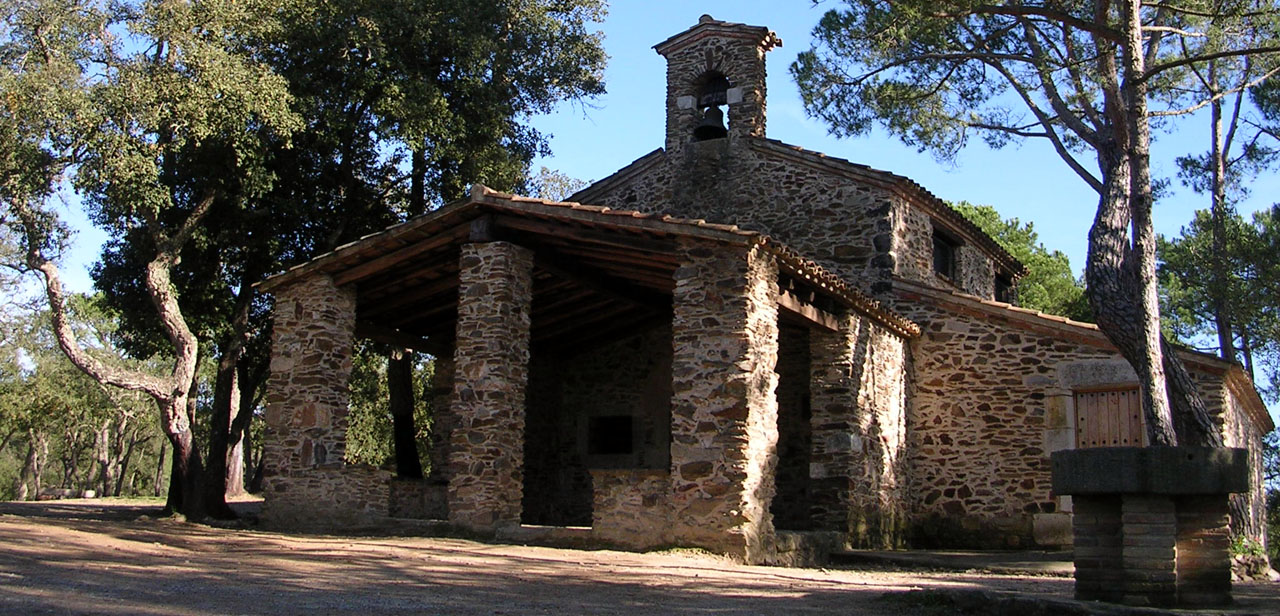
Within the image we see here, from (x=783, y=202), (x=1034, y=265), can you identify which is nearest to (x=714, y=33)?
(x=783, y=202)

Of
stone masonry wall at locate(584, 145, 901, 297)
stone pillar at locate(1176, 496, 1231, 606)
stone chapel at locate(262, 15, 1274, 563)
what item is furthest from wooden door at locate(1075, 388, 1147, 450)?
stone pillar at locate(1176, 496, 1231, 606)

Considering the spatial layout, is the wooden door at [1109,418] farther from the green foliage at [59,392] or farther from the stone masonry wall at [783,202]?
the green foliage at [59,392]

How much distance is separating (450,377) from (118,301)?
6340 mm

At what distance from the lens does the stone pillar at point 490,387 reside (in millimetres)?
11945

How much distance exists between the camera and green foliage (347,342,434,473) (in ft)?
96.8

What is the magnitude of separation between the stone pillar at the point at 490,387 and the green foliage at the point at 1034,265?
72.3ft

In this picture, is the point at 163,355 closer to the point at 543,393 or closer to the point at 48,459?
the point at 543,393

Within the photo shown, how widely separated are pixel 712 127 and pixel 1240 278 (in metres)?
13.0

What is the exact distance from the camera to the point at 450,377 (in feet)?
54.9

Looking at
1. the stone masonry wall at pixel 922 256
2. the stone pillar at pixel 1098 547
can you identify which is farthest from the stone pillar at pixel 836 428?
the stone pillar at pixel 1098 547

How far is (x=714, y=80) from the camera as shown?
1772 centimetres

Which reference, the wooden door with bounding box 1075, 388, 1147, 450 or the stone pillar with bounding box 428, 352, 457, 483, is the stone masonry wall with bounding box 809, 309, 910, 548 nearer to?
the wooden door with bounding box 1075, 388, 1147, 450

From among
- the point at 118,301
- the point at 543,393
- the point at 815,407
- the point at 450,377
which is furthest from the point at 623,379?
the point at 118,301

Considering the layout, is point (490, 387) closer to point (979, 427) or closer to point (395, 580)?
point (395, 580)
